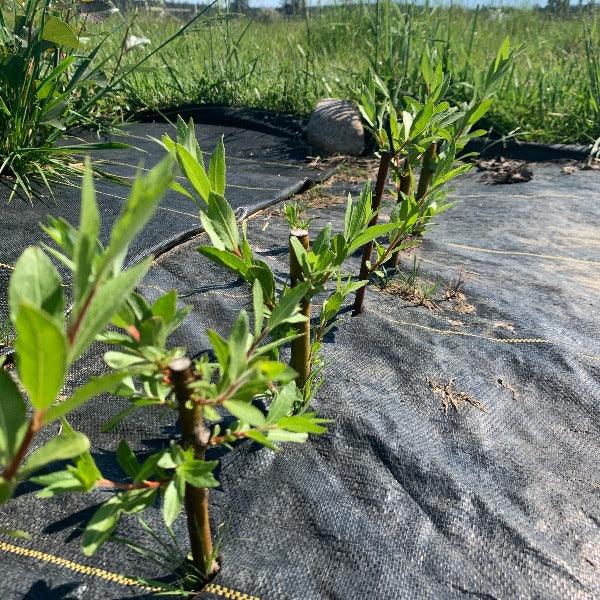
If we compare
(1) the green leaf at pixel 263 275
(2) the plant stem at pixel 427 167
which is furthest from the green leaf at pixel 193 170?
(2) the plant stem at pixel 427 167

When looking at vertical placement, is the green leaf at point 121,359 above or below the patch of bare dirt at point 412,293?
above

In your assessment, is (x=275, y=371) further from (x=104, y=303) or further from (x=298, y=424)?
(x=104, y=303)

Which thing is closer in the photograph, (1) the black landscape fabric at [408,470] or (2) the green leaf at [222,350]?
(2) the green leaf at [222,350]

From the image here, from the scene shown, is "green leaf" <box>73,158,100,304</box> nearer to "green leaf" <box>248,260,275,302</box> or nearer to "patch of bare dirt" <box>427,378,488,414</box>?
"green leaf" <box>248,260,275,302</box>

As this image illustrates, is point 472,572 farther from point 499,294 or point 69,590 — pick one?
point 499,294

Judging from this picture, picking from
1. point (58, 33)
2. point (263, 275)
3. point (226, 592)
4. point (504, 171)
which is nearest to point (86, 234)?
point (263, 275)

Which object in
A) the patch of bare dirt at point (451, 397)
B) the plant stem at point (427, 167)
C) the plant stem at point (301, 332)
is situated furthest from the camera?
the plant stem at point (427, 167)

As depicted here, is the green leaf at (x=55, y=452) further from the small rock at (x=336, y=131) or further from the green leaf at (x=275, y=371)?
the small rock at (x=336, y=131)

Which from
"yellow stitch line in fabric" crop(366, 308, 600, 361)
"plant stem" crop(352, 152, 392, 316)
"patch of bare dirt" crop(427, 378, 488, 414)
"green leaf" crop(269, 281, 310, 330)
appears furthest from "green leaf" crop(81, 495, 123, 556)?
"yellow stitch line in fabric" crop(366, 308, 600, 361)

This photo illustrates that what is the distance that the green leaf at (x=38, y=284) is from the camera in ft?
1.83

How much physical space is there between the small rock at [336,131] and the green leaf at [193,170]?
3331 mm

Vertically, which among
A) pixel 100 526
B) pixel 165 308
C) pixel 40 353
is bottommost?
pixel 100 526

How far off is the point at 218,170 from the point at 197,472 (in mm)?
483

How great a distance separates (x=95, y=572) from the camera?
1.14 meters
